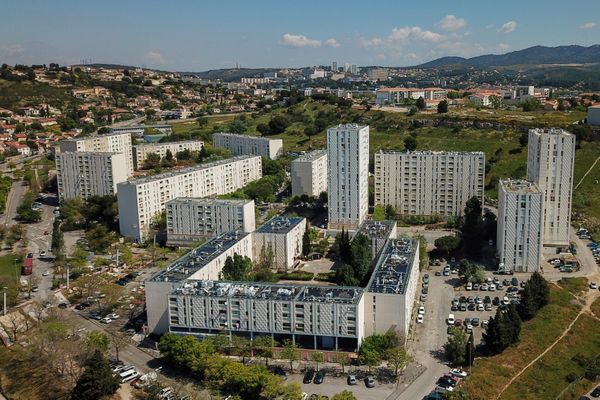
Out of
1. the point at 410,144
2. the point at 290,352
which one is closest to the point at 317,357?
the point at 290,352

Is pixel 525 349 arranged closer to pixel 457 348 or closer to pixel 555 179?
pixel 457 348

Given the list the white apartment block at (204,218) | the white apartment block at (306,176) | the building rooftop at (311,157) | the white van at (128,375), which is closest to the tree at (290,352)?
the white van at (128,375)

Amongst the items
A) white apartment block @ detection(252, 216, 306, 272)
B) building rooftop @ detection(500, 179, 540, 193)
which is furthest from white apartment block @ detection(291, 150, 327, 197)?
building rooftop @ detection(500, 179, 540, 193)

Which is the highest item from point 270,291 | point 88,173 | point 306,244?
point 88,173

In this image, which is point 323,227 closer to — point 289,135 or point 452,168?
point 452,168

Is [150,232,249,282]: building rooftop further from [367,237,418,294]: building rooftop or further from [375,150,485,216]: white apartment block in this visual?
[375,150,485,216]: white apartment block
